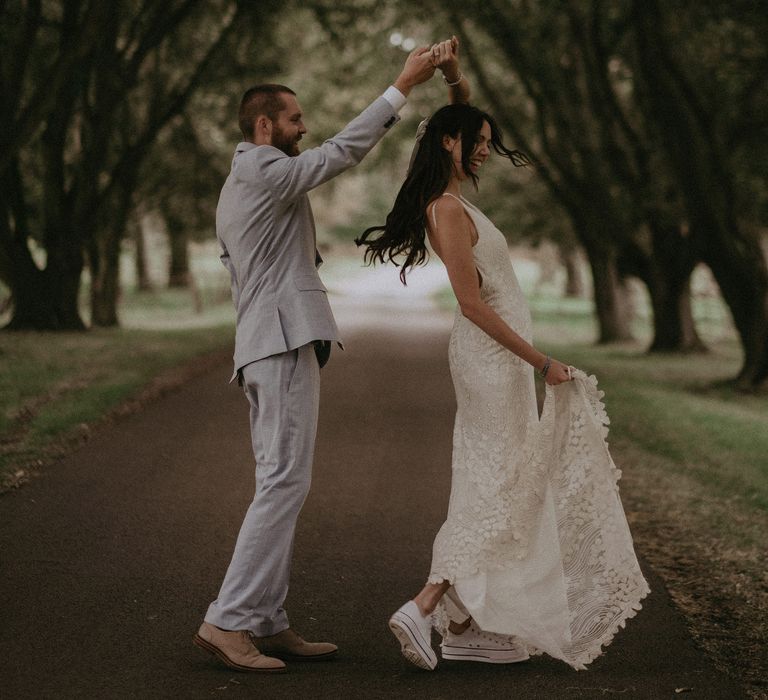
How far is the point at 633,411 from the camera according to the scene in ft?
42.1

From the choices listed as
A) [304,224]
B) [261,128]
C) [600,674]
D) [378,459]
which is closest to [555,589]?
[600,674]

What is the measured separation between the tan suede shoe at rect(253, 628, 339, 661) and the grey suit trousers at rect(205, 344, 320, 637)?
112mm

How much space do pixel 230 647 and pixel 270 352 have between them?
1.18m

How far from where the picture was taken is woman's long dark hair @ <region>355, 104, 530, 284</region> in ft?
15.2

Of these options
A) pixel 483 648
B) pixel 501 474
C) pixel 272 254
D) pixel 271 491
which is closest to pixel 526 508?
pixel 501 474

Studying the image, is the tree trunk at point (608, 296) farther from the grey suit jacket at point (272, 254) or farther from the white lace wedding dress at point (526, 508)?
the grey suit jacket at point (272, 254)

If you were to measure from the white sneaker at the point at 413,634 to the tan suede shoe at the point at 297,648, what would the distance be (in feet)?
1.17

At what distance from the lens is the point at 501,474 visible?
15.4 feet

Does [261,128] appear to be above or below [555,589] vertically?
above

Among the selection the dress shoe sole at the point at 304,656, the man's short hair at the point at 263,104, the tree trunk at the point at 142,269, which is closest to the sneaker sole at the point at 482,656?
the dress shoe sole at the point at 304,656

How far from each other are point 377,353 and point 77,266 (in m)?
6.88

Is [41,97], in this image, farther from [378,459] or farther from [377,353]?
[378,459]

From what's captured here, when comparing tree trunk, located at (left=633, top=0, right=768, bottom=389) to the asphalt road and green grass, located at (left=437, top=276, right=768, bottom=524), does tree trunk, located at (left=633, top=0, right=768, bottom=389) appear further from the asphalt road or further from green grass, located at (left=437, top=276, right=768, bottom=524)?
the asphalt road

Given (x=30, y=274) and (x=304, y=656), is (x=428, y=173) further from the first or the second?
(x=30, y=274)
